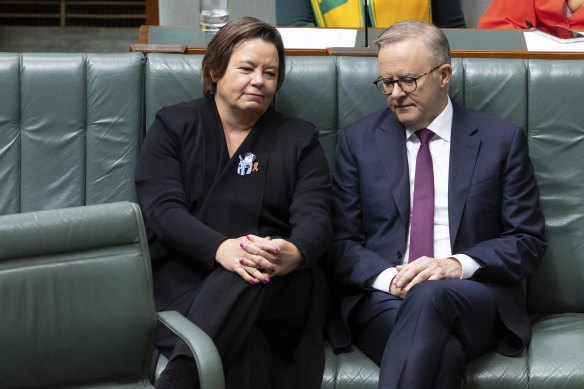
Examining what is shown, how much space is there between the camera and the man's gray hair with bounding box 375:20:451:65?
2727 mm

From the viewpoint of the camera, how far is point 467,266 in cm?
261

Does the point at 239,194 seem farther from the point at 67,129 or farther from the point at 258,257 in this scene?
the point at 67,129

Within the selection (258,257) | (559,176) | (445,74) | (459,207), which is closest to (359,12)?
(445,74)

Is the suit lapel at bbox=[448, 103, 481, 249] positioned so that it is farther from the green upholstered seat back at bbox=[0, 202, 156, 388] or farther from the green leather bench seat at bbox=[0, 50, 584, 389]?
the green upholstered seat back at bbox=[0, 202, 156, 388]

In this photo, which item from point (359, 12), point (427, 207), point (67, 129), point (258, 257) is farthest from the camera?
point (359, 12)

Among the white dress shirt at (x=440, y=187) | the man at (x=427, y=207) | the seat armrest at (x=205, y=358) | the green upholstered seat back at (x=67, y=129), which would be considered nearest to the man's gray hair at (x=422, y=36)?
the man at (x=427, y=207)

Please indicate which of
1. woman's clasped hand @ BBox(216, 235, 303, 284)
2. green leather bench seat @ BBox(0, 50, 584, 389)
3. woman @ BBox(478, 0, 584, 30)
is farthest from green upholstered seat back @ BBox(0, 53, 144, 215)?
woman @ BBox(478, 0, 584, 30)

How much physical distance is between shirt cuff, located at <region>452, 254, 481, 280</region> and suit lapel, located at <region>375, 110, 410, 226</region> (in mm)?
185

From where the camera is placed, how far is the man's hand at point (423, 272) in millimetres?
2562

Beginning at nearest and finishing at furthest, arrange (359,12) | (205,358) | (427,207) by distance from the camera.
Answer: (205,358) → (427,207) → (359,12)

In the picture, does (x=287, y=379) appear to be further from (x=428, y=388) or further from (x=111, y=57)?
(x=111, y=57)

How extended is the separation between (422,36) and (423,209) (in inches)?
17.7

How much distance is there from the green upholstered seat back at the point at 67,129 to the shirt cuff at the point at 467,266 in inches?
36.1

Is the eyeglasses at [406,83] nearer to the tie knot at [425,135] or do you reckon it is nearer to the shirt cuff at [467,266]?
the tie knot at [425,135]
